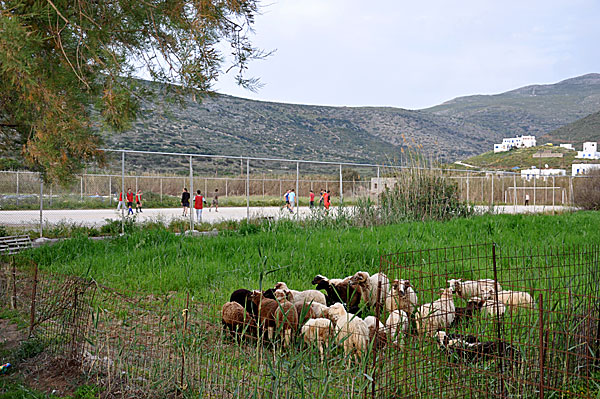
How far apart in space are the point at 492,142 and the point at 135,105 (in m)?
94.8

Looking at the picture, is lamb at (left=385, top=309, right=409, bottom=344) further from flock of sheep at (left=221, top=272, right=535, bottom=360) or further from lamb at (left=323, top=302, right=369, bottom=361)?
lamb at (left=323, top=302, right=369, bottom=361)

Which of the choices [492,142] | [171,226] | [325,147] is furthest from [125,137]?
[492,142]

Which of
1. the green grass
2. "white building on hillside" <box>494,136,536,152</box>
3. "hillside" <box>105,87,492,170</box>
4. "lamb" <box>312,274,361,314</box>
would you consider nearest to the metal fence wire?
"lamb" <box>312,274,361,314</box>

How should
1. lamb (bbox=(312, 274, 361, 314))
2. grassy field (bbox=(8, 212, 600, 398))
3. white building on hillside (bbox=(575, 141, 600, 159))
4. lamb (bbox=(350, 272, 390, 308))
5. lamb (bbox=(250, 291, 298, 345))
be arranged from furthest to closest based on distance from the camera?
1. white building on hillside (bbox=(575, 141, 600, 159))
2. lamb (bbox=(312, 274, 361, 314))
3. lamb (bbox=(350, 272, 390, 308))
4. grassy field (bbox=(8, 212, 600, 398))
5. lamb (bbox=(250, 291, 298, 345))

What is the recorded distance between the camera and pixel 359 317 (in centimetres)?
401

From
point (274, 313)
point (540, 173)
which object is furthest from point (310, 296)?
point (540, 173)

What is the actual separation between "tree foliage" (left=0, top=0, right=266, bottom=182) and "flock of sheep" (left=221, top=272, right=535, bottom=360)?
1.97m

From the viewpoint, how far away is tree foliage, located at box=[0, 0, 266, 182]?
12.8ft

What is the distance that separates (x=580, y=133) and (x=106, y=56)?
259ft

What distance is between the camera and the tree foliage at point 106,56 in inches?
154

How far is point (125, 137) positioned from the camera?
54.8 metres

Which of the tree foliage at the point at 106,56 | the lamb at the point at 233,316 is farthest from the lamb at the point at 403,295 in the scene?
the tree foliage at the point at 106,56

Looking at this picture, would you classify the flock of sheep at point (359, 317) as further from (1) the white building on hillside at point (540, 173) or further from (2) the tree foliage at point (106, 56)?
(1) the white building on hillside at point (540, 173)

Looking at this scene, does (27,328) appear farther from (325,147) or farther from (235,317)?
(325,147)
